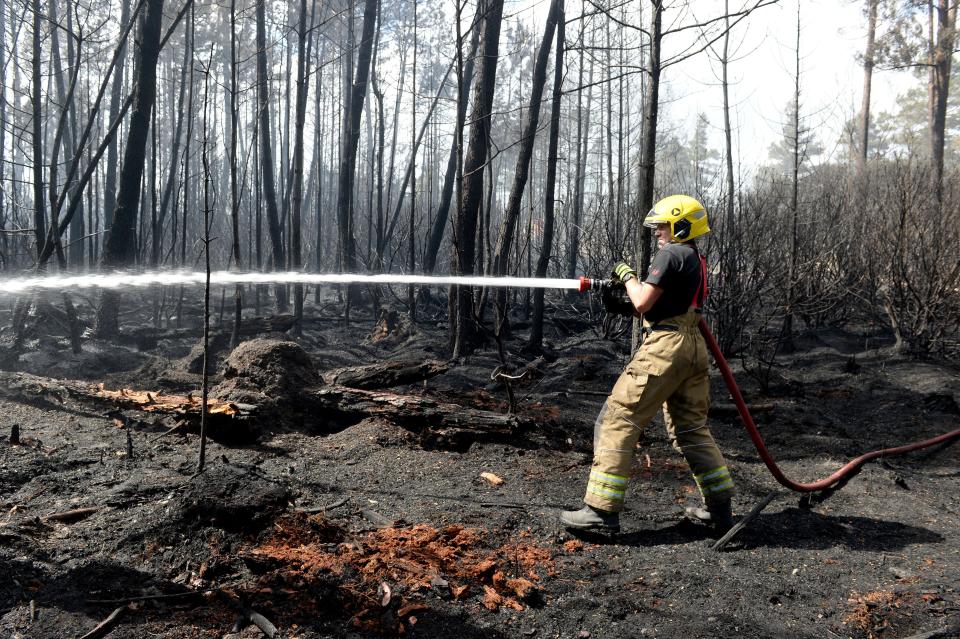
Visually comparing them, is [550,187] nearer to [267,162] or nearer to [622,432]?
[267,162]

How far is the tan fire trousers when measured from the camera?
11.5 feet

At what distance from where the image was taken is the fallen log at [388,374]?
224 inches

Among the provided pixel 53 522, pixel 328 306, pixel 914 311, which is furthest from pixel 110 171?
pixel 914 311

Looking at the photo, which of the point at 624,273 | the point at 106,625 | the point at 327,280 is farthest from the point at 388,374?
the point at 106,625

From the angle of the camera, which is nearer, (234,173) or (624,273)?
(624,273)

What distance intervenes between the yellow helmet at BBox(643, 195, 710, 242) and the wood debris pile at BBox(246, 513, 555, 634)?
199 cm

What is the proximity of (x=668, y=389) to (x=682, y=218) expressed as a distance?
102cm

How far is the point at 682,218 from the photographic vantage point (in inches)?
148

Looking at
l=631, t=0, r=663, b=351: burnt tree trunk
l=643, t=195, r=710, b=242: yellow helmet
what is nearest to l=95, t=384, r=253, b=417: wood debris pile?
l=631, t=0, r=663, b=351: burnt tree trunk

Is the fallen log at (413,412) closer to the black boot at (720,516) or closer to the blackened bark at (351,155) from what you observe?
the black boot at (720,516)

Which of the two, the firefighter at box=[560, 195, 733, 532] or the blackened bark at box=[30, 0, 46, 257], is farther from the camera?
the blackened bark at box=[30, 0, 46, 257]

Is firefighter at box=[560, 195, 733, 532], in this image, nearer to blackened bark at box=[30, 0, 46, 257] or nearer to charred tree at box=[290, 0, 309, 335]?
blackened bark at box=[30, 0, 46, 257]

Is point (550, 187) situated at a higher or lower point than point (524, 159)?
lower

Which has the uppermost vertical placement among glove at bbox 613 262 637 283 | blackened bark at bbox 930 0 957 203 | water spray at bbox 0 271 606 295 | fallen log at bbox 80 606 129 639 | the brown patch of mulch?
blackened bark at bbox 930 0 957 203
